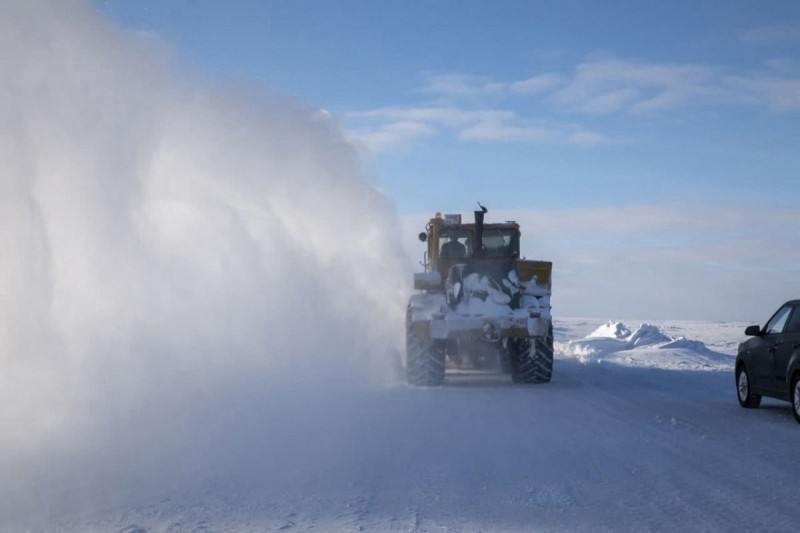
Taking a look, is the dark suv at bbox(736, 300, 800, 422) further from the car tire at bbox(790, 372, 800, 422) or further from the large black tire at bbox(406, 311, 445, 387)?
the large black tire at bbox(406, 311, 445, 387)

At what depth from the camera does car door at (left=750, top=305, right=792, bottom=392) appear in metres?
11.4

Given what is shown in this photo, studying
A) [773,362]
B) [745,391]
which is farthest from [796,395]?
[745,391]

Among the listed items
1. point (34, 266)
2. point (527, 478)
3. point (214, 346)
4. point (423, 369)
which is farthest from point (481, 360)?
point (527, 478)

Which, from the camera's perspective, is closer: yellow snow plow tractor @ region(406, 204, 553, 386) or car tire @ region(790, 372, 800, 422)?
car tire @ region(790, 372, 800, 422)

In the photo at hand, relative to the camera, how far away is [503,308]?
15273mm

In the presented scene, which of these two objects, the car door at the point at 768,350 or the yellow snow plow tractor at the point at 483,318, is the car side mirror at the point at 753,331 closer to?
the car door at the point at 768,350

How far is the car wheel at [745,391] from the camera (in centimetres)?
1208

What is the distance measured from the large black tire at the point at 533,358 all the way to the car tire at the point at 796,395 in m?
5.36

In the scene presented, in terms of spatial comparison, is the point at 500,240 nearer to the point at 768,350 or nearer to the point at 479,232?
the point at 479,232

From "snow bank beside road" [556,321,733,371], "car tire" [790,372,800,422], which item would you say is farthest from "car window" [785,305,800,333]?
"snow bank beside road" [556,321,733,371]

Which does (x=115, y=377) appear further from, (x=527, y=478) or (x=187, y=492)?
(x=527, y=478)

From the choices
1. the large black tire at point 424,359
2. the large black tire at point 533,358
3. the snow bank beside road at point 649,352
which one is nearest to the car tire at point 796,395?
the large black tire at point 533,358

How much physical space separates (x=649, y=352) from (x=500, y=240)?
37.8 ft

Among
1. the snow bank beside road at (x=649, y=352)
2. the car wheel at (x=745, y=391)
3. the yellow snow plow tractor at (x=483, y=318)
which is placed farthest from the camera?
the snow bank beside road at (x=649, y=352)
